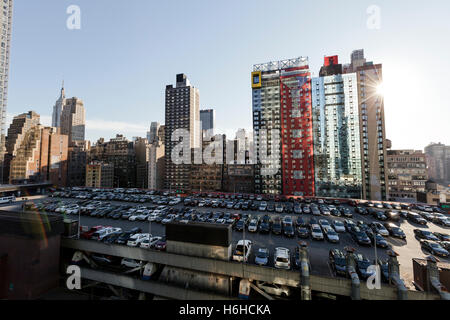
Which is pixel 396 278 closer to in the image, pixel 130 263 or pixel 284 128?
pixel 130 263

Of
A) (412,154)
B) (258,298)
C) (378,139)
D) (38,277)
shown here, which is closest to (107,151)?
(38,277)

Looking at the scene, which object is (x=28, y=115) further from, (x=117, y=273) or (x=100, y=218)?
(x=117, y=273)

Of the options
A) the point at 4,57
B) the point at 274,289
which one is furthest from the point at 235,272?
the point at 4,57

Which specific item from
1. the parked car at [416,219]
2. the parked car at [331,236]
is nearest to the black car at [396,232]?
the parked car at [331,236]

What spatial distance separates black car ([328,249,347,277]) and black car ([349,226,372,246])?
219 inches

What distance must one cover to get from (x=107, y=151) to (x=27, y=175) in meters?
45.8

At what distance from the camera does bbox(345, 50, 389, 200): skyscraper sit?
67.2 metres

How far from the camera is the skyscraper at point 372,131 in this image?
67188 mm

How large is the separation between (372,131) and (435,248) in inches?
2456

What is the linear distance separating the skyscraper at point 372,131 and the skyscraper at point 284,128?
58.6 ft

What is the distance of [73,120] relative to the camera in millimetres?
190750

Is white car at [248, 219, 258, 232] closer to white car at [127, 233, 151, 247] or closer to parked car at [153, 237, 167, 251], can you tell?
parked car at [153, 237, 167, 251]

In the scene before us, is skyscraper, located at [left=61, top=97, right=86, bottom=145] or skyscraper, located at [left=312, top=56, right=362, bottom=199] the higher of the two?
skyscraper, located at [left=61, top=97, right=86, bottom=145]

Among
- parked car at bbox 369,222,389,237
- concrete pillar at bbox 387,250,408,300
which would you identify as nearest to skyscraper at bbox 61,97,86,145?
parked car at bbox 369,222,389,237
